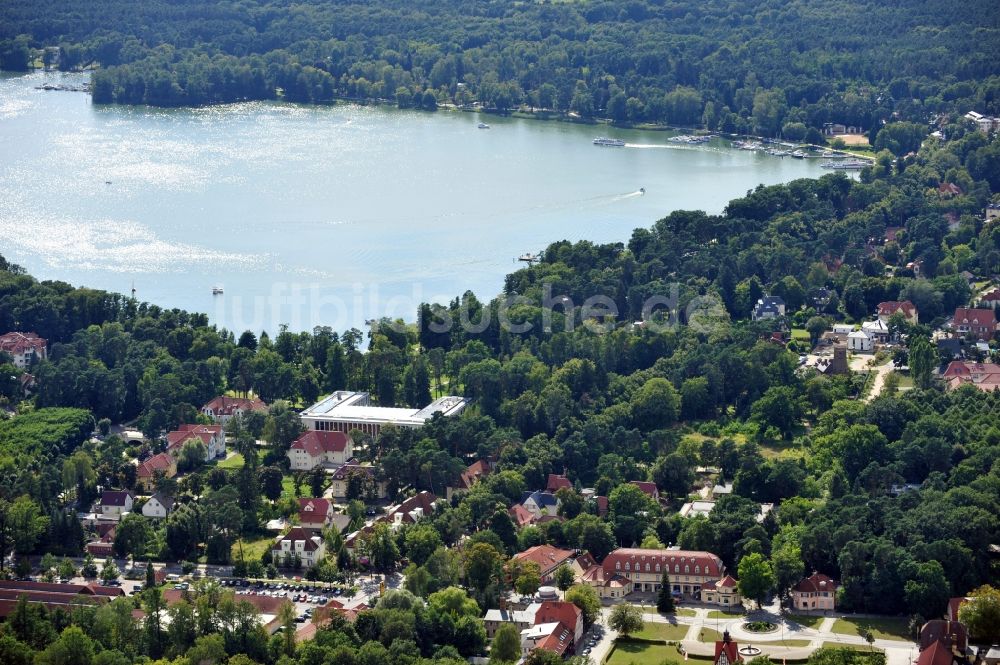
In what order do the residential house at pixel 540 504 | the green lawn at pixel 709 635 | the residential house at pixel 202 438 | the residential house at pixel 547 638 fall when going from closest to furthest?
the residential house at pixel 547 638 → the green lawn at pixel 709 635 → the residential house at pixel 540 504 → the residential house at pixel 202 438

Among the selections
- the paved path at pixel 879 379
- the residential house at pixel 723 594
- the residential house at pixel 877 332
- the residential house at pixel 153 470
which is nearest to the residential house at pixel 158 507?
the residential house at pixel 153 470

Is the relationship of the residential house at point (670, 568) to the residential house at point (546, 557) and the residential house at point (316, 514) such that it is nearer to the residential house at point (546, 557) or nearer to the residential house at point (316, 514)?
the residential house at point (546, 557)

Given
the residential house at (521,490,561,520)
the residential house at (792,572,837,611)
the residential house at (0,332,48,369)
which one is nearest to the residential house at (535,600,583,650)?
the residential house at (792,572,837,611)

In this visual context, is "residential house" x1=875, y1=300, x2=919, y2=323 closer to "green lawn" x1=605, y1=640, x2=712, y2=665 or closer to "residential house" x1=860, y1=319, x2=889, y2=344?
"residential house" x1=860, y1=319, x2=889, y2=344

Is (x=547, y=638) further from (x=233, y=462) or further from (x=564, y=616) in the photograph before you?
(x=233, y=462)

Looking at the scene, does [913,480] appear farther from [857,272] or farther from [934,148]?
[934,148]

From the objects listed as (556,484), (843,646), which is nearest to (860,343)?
(556,484)
